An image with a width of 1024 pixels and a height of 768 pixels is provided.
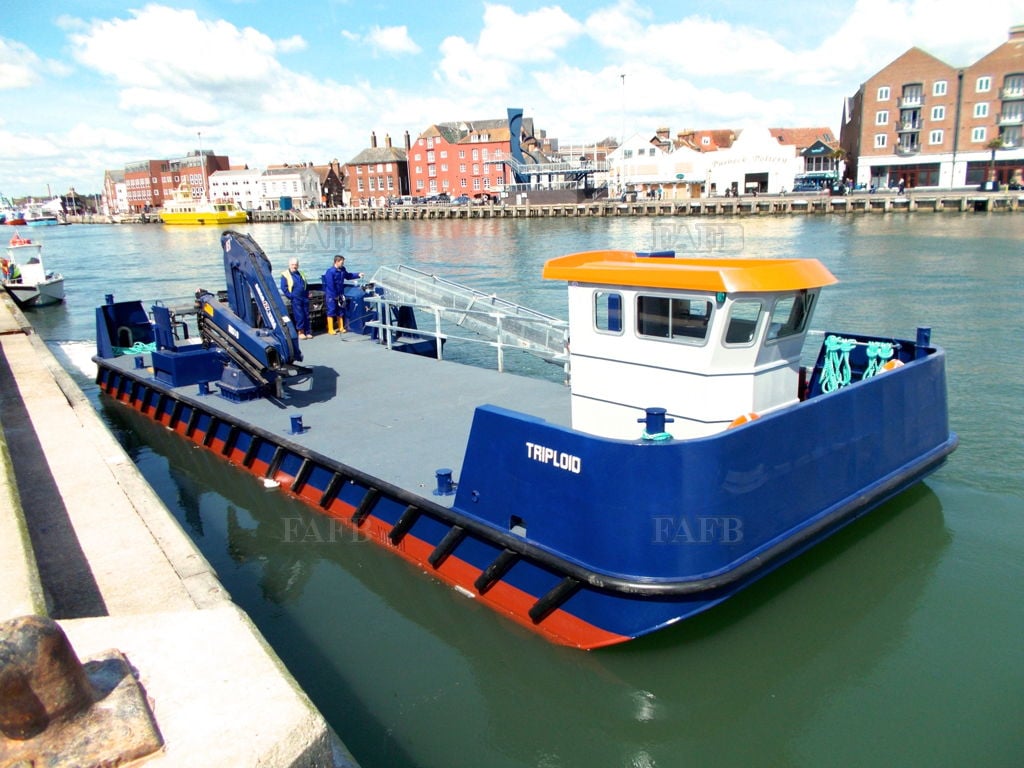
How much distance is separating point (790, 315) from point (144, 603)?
17.1ft

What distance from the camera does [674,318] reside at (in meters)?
5.71

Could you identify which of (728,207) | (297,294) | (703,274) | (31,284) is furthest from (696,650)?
(728,207)

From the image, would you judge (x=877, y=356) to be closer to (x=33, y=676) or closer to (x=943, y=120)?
(x=33, y=676)

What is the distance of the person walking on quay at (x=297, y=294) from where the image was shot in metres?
12.8

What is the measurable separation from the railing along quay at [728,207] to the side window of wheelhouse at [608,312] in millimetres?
59427

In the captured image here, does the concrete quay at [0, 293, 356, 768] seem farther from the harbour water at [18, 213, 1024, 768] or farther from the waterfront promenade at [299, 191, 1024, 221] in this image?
the waterfront promenade at [299, 191, 1024, 221]

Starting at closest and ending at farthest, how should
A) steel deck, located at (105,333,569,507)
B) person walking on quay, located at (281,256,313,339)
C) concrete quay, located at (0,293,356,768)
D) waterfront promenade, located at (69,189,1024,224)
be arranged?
concrete quay, located at (0,293,356,768)
steel deck, located at (105,333,569,507)
person walking on quay, located at (281,256,313,339)
waterfront promenade, located at (69,189,1024,224)

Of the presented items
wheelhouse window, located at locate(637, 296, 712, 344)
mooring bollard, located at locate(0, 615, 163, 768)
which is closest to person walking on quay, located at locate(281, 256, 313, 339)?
wheelhouse window, located at locate(637, 296, 712, 344)

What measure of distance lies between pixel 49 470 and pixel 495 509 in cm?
434

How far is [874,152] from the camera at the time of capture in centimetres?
7075

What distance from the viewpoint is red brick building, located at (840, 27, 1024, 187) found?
64812mm

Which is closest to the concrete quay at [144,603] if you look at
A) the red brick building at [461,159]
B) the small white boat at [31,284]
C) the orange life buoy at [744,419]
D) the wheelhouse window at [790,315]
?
the orange life buoy at [744,419]

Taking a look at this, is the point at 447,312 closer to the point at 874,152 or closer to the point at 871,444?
the point at 871,444

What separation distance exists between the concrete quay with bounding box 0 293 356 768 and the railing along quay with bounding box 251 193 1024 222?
62.2m
